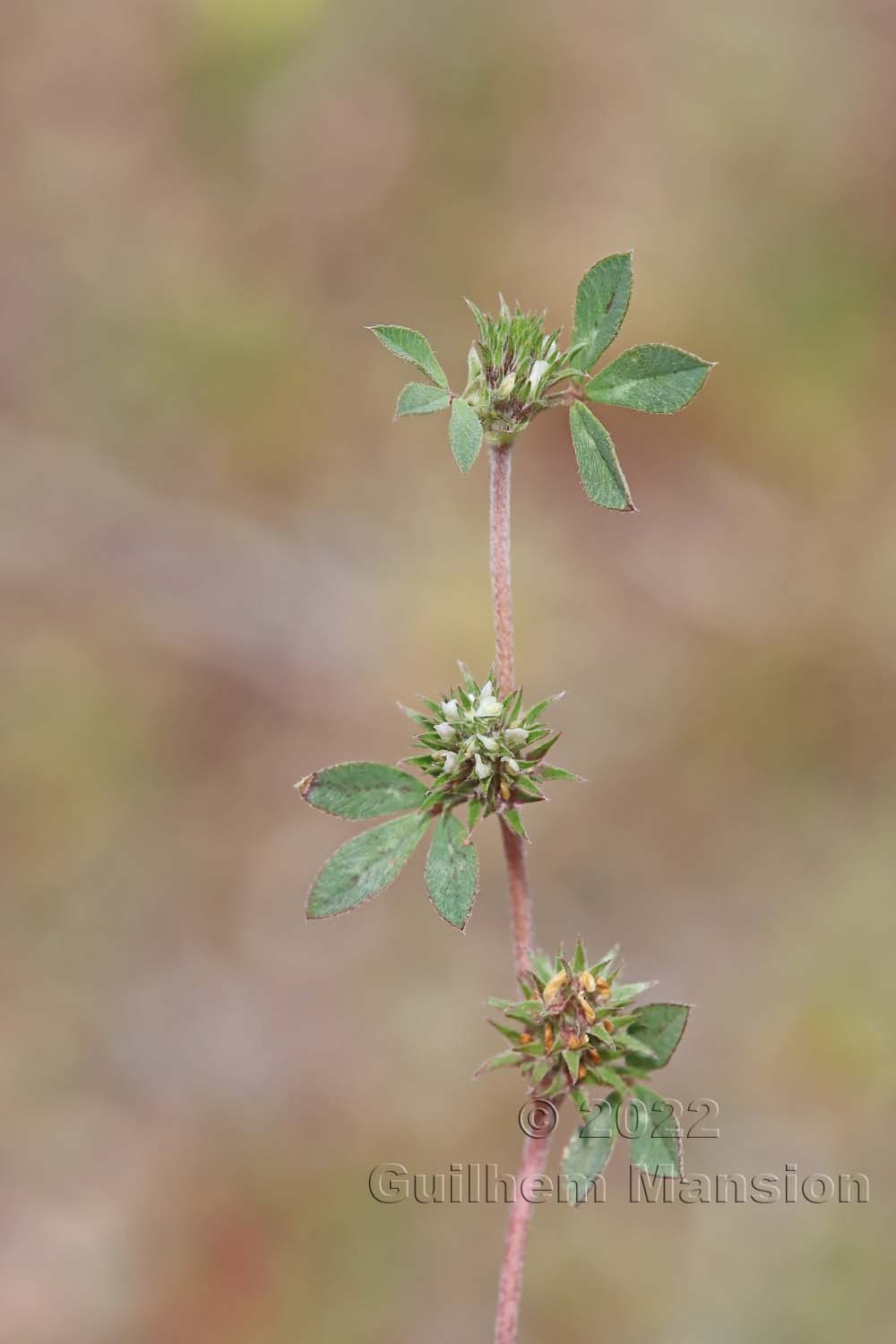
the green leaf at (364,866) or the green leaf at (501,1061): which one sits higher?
the green leaf at (364,866)

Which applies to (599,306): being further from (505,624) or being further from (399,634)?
(399,634)

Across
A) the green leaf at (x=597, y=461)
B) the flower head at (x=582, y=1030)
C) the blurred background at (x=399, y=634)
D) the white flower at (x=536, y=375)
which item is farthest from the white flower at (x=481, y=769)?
the blurred background at (x=399, y=634)

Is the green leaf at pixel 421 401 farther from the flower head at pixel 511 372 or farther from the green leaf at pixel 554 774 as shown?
the green leaf at pixel 554 774

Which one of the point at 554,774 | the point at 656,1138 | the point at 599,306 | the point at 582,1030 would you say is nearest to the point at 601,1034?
the point at 582,1030

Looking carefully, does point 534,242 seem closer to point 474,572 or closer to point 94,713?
point 474,572

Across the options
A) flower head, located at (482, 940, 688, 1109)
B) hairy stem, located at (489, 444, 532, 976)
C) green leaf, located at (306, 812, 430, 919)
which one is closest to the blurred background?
flower head, located at (482, 940, 688, 1109)

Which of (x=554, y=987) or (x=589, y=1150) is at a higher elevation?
(x=554, y=987)

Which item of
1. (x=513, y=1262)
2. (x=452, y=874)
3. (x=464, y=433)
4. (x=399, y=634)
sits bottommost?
(x=513, y=1262)
